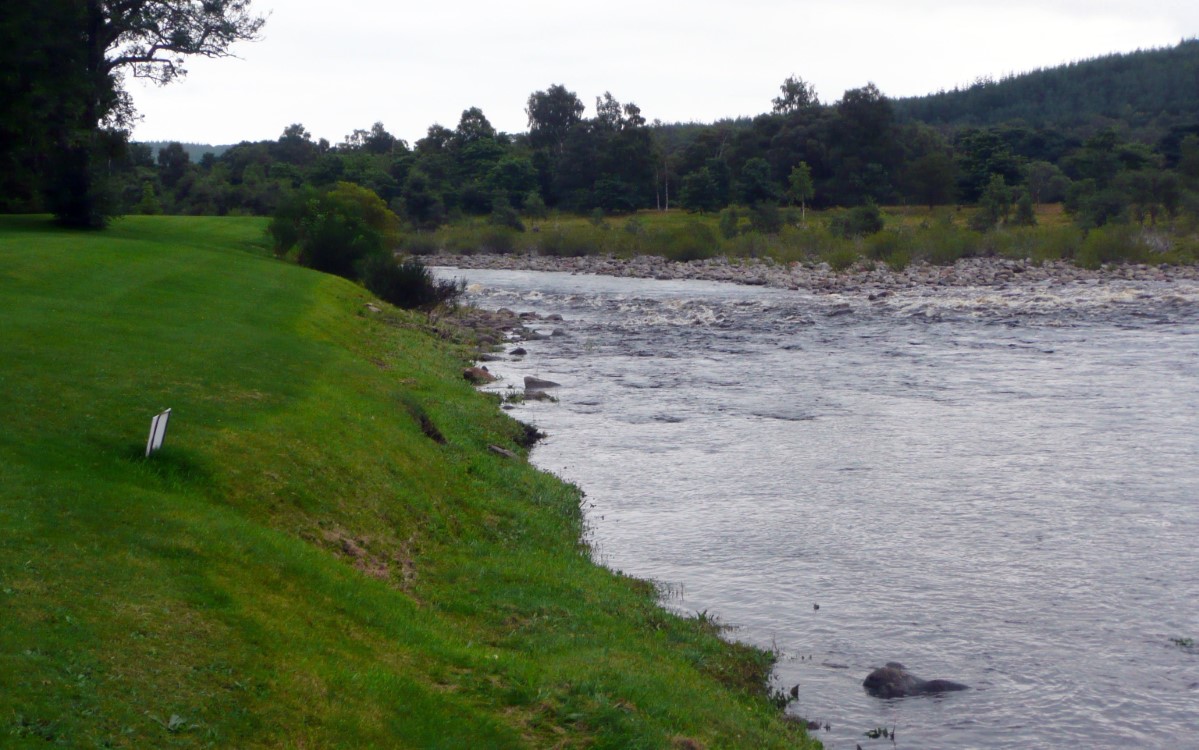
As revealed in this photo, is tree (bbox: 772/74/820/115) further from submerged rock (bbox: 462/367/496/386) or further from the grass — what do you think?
submerged rock (bbox: 462/367/496/386)

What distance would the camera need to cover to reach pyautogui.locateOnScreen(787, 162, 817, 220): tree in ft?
372

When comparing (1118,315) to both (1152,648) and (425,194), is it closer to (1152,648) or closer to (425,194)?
(1152,648)

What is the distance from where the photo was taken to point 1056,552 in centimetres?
1609

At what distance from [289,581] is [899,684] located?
621 cm

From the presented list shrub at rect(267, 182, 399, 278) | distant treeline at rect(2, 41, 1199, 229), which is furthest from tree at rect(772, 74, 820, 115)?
shrub at rect(267, 182, 399, 278)

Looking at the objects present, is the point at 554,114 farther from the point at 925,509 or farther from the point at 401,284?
the point at 925,509

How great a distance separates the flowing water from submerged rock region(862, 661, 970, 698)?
0.13 meters

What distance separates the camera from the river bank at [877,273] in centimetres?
6153

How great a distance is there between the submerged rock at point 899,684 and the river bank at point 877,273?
47656 mm

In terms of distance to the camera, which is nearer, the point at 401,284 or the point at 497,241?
the point at 401,284

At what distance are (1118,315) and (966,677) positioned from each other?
123 ft

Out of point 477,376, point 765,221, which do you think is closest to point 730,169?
point 765,221

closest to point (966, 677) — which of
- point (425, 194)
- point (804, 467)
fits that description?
point (804, 467)

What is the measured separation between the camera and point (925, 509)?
1848cm
